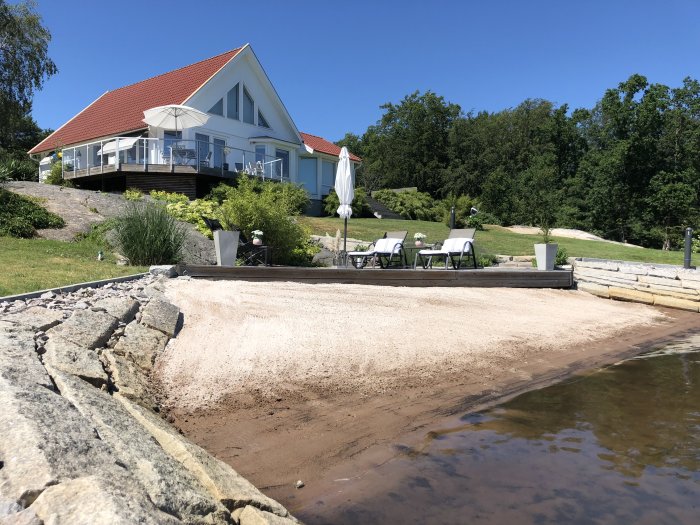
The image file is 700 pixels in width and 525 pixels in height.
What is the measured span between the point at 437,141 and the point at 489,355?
44755 millimetres

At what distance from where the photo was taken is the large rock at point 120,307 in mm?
5148

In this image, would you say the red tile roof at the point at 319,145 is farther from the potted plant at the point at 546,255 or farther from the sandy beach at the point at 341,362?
the sandy beach at the point at 341,362

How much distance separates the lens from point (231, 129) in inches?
987

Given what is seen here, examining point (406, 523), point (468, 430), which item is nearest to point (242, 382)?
point (468, 430)

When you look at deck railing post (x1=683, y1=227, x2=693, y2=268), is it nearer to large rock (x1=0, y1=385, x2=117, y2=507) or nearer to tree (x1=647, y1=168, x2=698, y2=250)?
large rock (x1=0, y1=385, x2=117, y2=507)

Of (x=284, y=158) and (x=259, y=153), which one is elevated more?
(x=284, y=158)

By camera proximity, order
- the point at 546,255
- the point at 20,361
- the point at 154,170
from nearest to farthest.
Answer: the point at 20,361 → the point at 546,255 → the point at 154,170

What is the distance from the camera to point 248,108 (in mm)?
26203

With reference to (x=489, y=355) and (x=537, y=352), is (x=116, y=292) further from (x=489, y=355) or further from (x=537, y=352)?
(x=537, y=352)

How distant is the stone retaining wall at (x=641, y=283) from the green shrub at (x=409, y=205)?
18607mm

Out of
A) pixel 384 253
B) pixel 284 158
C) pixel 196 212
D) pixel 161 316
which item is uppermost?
pixel 284 158

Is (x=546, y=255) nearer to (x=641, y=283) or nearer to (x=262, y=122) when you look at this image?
(x=641, y=283)

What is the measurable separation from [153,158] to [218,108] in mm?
4543

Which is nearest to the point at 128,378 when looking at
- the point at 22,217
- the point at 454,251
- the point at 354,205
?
the point at 454,251
